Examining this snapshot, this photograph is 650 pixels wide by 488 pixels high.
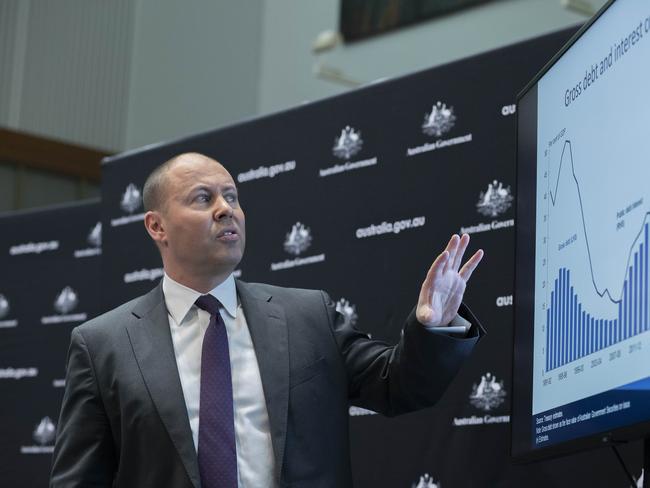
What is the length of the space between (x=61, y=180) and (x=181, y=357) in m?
6.41

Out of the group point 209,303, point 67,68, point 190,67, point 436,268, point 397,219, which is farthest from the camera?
point 190,67

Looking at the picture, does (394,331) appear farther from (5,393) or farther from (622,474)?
(5,393)

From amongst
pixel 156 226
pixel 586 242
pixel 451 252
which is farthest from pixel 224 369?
pixel 586 242

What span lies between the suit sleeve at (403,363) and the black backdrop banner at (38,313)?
3193 mm

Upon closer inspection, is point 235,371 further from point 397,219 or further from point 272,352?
point 397,219

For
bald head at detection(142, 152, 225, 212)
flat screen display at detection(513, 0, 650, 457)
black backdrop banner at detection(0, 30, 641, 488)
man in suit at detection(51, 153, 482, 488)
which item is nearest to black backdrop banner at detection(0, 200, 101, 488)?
black backdrop banner at detection(0, 30, 641, 488)

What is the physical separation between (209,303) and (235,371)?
23 cm

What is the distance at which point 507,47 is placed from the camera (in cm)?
427

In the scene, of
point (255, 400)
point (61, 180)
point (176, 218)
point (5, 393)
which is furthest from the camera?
point (61, 180)

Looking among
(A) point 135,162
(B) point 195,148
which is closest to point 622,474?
(B) point 195,148

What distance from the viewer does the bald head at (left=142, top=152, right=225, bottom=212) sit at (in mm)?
3670

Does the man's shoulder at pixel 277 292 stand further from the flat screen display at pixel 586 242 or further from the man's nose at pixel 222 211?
the flat screen display at pixel 586 242

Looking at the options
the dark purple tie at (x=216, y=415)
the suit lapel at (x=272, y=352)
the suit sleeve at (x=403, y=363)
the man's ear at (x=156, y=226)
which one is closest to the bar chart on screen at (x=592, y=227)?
the suit sleeve at (x=403, y=363)

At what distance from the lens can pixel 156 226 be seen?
12.2ft
